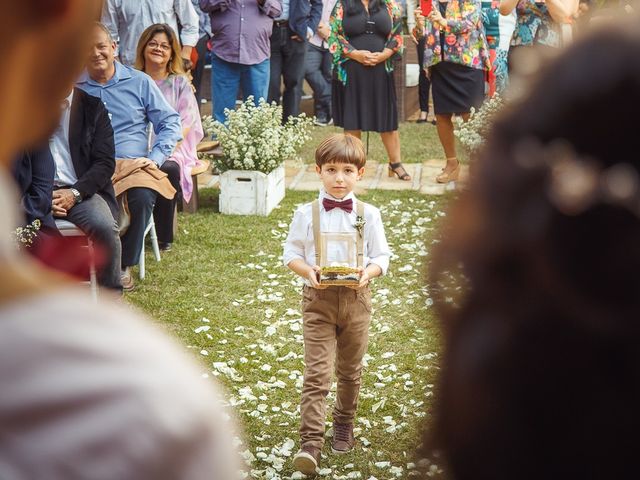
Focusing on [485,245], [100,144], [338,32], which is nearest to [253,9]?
[338,32]

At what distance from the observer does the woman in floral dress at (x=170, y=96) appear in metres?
7.47

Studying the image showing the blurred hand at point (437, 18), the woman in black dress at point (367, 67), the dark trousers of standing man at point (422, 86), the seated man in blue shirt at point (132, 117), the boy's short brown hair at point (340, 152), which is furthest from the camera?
the dark trousers of standing man at point (422, 86)

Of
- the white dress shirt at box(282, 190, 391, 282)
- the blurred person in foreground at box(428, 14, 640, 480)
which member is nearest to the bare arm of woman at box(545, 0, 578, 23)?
the white dress shirt at box(282, 190, 391, 282)

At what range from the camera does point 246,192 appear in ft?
27.7

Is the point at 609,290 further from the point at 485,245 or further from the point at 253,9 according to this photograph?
the point at 253,9

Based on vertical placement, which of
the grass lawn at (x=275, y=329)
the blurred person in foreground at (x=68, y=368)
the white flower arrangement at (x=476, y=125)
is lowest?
the grass lawn at (x=275, y=329)

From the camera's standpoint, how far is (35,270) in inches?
32.0

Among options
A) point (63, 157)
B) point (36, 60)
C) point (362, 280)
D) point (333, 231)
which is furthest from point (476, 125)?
point (36, 60)

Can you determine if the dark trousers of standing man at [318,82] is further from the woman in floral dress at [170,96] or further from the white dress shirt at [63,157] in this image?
the white dress shirt at [63,157]

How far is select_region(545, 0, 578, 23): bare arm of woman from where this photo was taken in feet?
27.0

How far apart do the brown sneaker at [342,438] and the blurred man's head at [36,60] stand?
385 cm

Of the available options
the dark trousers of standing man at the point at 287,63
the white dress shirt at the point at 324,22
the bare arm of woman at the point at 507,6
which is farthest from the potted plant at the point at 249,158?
the white dress shirt at the point at 324,22

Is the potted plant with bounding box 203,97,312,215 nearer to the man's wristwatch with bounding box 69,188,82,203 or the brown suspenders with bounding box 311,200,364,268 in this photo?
the man's wristwatch with bounding box 69,188,82,203

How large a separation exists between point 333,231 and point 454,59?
509 cm
